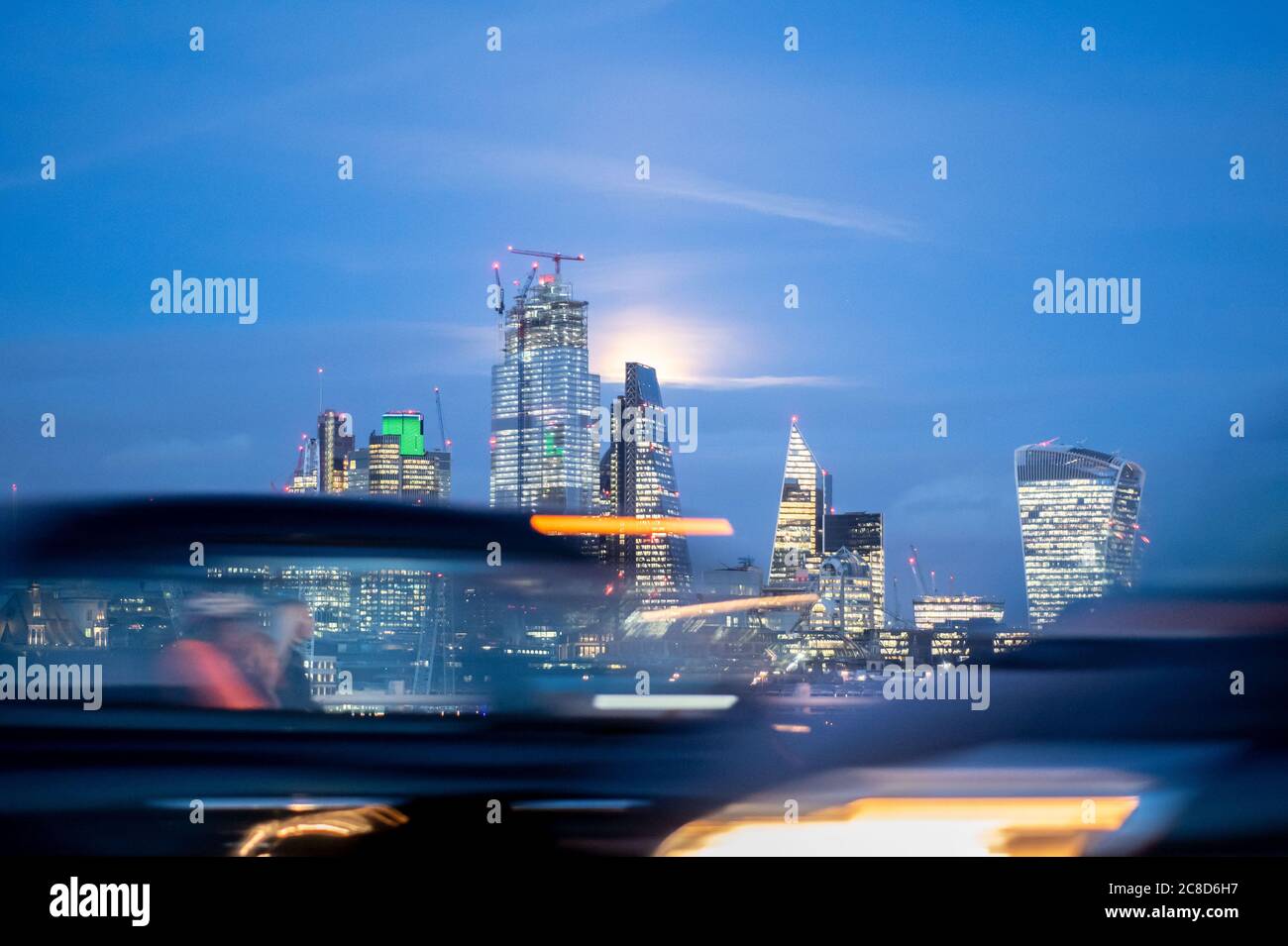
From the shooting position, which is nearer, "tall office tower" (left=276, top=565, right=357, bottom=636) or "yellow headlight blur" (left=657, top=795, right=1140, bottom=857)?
"yellow headlight blur" (left=657, top=795, right=1140, bottom=857)

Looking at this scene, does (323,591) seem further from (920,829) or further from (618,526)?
(920,829)

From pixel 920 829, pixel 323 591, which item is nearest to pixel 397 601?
pixel 323 591

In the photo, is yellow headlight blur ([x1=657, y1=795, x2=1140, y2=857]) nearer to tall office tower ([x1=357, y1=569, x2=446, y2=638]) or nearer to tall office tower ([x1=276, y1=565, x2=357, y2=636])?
tall office tower ([x1=357, y1=569, x2=446, y2=638])

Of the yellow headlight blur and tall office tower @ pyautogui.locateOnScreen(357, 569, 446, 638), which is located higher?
tall office tower @ pyautogui.locateOnScreen(357, 569, 446, 638)

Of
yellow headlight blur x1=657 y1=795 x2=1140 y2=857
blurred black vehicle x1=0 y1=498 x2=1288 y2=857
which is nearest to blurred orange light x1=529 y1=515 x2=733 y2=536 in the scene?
blurred black vehicle x1=0 y1=498 x2=1288 y2=857

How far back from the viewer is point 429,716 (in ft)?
23.2

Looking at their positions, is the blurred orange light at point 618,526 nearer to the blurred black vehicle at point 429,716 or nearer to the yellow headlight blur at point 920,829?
the blurred black vehicle at point 429,716

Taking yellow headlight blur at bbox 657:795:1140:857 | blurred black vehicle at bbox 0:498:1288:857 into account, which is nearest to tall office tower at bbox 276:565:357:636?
blurred black vehicle at bbox 0:498:1288:857

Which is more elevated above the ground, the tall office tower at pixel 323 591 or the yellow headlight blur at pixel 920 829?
the tall office tower at pixel 323 591

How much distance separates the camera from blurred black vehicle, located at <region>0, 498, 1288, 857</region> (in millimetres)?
6605

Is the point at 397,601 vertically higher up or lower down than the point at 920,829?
higher up

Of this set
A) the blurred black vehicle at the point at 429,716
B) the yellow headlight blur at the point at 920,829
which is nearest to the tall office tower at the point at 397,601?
the blurred black vehicle at the point at 429,716

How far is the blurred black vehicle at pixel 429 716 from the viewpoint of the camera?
6.61m
